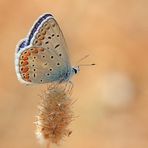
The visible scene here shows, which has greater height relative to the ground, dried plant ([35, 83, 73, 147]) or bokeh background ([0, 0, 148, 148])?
dried plant ([35, 83, 73, 147])

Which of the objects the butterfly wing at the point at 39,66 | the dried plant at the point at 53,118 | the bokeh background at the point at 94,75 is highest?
the butterfly wing at the point at 39,66

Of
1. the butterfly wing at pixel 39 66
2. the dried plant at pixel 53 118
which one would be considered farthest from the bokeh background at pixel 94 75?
the dried plant at pixel 53 118

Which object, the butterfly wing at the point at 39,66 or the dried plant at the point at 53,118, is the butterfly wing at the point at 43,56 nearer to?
the butterfly wing at the point at 39,66

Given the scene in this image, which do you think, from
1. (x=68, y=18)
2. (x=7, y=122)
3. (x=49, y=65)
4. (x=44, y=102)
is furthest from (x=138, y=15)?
(x=44, y=102)

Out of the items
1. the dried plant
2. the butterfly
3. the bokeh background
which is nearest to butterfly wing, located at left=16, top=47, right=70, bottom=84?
the butterfly

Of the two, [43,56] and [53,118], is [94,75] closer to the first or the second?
[43,56]

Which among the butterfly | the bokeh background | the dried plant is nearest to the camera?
the dried plant

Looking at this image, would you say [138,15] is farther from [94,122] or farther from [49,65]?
[49,65]

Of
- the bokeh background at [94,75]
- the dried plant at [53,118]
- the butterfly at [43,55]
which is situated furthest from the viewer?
the bokeh background at [94,75]

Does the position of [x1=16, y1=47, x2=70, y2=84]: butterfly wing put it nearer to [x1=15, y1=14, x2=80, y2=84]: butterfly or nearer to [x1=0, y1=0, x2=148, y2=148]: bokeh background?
[x1=15, y1=14, x2=80, y2=84]: butterfly
